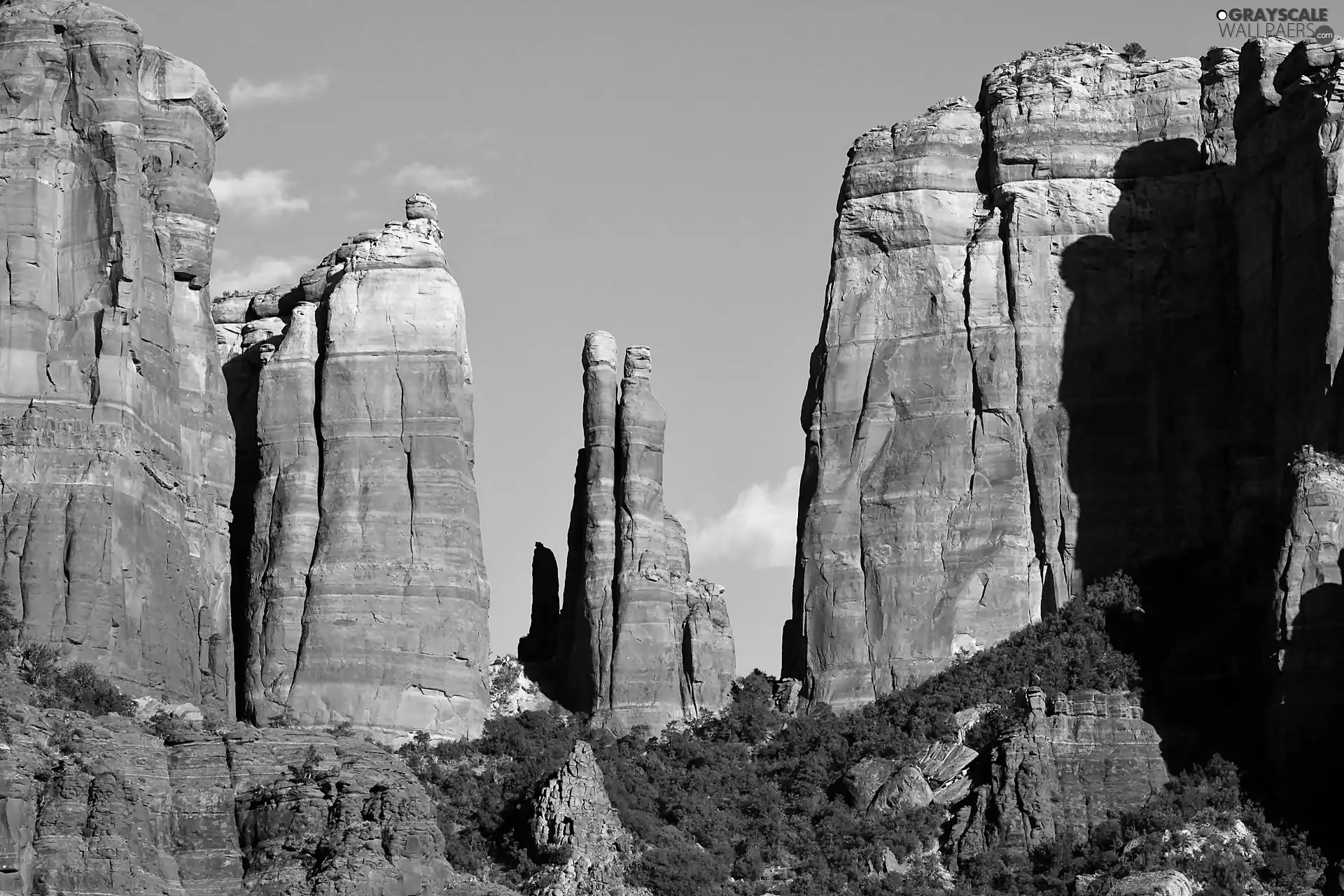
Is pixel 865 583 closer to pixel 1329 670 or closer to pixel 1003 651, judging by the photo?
pixel 1003 651

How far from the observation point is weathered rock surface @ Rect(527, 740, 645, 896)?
93000 mm

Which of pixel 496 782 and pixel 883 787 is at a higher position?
pixel 496 782

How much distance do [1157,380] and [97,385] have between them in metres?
29.6

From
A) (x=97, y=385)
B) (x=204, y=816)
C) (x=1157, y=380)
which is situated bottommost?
(x=204, y=816)

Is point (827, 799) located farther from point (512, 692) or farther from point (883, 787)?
point (512, 692)

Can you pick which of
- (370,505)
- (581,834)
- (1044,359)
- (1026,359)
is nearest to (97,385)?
(370,505)

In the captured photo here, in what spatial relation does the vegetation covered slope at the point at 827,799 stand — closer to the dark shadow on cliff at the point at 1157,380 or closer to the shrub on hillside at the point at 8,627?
the dark shadow on cliff at the point at 1157,380

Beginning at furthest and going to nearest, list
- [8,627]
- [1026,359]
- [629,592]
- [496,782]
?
[1026,359] < [629,592] < [496,782] < [8,627]

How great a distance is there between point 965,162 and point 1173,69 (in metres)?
6.35

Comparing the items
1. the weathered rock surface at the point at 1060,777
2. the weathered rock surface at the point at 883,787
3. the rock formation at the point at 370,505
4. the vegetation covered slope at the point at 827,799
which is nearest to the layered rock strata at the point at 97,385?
the rock formation at the point at 370,505

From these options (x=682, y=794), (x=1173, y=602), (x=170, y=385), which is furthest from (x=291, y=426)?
(x=1173, y=602)

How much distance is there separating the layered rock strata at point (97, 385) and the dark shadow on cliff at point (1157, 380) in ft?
78.4

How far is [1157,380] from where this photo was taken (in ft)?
352

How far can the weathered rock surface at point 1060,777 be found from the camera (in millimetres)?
95125
